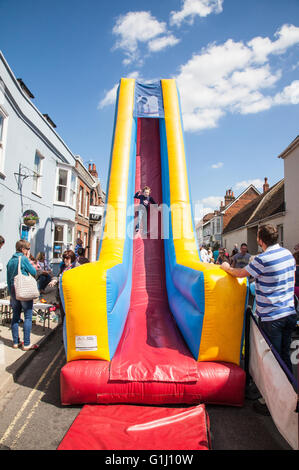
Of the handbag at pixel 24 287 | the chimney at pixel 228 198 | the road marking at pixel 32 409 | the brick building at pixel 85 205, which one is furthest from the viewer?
the chimney at pixel 228 198

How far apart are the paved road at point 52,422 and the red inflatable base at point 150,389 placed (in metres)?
0.13

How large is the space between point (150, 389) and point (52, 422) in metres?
0.96

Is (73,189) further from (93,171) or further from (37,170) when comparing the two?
(93,171)

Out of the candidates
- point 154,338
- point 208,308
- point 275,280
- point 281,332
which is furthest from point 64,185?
point 281,332

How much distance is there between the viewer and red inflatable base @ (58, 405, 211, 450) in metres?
2.29

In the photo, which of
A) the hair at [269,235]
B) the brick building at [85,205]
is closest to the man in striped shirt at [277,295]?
the hair at [269,235]

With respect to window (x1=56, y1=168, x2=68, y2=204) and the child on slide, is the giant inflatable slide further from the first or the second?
window (x1=56, y1=168, x2=68, y2=204)

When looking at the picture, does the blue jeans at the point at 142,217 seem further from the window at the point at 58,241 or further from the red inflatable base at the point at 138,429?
the window at the point at 58,241

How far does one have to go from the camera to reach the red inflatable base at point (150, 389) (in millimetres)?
2900

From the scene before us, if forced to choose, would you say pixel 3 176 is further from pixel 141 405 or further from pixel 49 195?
pixel 141 405

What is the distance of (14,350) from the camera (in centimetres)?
437

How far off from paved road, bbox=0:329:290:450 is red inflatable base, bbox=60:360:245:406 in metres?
0.13

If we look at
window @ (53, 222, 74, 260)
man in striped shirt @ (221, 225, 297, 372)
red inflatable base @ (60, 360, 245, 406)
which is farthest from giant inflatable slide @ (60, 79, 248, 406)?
window @ (53, 222, 74, 260)

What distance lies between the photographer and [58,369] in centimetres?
390
